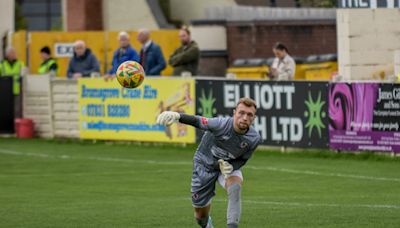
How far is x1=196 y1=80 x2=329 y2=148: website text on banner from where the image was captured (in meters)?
23.1

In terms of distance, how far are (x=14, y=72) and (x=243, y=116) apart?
18.5 metres

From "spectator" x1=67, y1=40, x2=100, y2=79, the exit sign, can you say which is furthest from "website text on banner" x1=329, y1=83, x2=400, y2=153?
"spectator" x1=67, y1=40, x2=100, y2=79

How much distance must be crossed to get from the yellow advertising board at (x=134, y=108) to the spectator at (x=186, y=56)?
1.81 ft

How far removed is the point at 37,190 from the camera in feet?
63.0

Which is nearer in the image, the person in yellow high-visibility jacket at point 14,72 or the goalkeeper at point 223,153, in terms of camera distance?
the goalkeeper at point 223,153

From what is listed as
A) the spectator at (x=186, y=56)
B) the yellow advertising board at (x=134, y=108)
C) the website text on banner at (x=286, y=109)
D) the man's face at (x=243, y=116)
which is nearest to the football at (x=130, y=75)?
the man's face at (x=243, y=116)

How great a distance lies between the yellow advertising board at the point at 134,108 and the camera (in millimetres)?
25781

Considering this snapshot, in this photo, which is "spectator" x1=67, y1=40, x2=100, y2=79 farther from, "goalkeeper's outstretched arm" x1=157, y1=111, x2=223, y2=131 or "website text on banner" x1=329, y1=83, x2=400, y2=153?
"goalkeeper's outstretched arm" x1=157, y1=111, x2=223, y2=131

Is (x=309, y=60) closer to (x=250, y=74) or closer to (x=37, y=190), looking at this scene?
(x=250, y=74)

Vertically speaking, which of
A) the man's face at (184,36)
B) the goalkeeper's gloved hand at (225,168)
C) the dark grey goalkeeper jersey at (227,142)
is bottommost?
the goalkeeper's gloved hand at (225,168)

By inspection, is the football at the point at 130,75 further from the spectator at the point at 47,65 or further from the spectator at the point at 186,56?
the spectator at the point at 47,65

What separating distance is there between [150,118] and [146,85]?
680mm

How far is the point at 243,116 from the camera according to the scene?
12.6 metres

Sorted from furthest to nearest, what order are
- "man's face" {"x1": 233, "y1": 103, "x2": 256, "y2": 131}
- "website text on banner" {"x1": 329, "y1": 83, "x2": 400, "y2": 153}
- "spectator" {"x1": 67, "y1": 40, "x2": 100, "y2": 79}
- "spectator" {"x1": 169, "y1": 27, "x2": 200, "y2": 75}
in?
"spectator" {"x1": 67, "y1": 40, "x2": 100, "y2": 79}, "spectator" {"x1": 169, "y1": 27, "x2": 200, "y2": 75}, "website text on banner" {"x1": 329, "y1": 83, "x2": 400, "y2": 153}, "man's face" {"x1": 233, "y1": 103, "x2": 256, "y2": 131}
